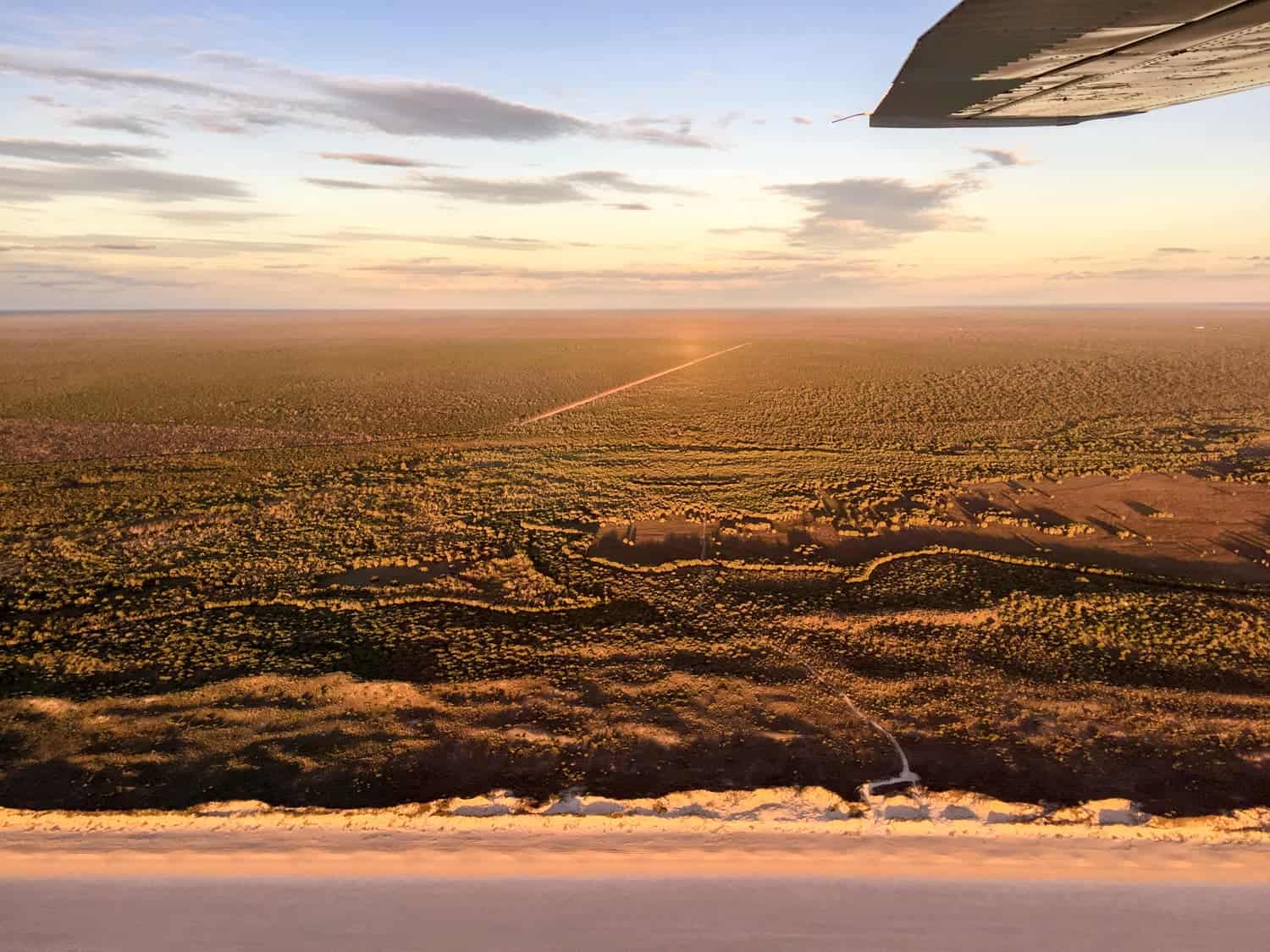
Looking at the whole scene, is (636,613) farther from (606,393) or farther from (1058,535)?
(606,393)

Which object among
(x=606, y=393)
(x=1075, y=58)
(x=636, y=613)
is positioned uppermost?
(x=1075, y=58)

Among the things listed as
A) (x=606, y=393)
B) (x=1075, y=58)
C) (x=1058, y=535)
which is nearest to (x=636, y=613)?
(x=1075, y=58)

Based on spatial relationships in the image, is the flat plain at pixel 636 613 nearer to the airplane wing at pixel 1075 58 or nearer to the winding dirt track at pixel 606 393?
the winding dirt track at pixel 606 393

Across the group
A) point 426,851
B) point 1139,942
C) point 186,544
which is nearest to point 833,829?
point 1139,942

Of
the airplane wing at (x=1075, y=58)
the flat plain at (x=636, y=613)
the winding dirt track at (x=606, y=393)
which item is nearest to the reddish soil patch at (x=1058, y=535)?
the flat plain at (x=636, y=613)

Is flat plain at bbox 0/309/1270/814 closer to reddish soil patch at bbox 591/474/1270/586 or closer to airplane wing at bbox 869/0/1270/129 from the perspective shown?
reddish soil patch at bbox 591/474/1270/586

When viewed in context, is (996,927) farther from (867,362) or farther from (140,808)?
(867,362)
